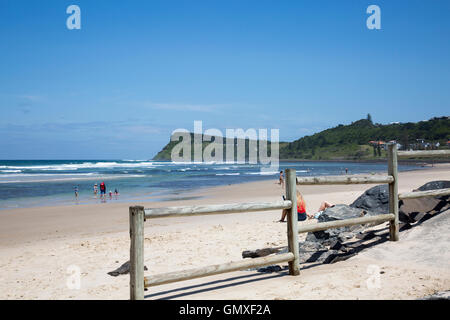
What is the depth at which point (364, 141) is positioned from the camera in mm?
140375

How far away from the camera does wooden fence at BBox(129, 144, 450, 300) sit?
14.0 feet

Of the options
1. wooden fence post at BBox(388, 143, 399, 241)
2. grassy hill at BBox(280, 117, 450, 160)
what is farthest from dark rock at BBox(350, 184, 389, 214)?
grassy hill at BBox(280, 117, 450, 160)

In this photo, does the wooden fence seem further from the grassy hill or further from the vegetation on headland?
the grassy hill

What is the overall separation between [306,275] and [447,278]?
1714mm

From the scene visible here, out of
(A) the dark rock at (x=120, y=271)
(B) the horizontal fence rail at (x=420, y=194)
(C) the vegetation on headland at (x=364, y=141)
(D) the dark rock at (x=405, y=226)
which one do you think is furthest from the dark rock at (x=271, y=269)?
(C) the vegetation on headland at (x=364, y=141)

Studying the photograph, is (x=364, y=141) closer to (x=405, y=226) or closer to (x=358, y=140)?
(x=358, y=140)

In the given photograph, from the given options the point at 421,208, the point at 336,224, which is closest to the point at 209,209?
the point at 336,224

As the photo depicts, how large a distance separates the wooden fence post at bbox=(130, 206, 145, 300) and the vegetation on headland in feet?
335

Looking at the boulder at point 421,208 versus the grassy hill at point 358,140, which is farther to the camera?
the grassy hill at point 358,140

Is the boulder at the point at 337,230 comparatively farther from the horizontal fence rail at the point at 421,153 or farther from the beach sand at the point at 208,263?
the horizontal fence rail at the point at 421,153

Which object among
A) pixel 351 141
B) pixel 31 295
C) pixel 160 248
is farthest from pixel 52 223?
pixel 351 141

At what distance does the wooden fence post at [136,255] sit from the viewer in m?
4.23

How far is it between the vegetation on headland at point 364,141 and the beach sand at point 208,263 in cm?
9653
